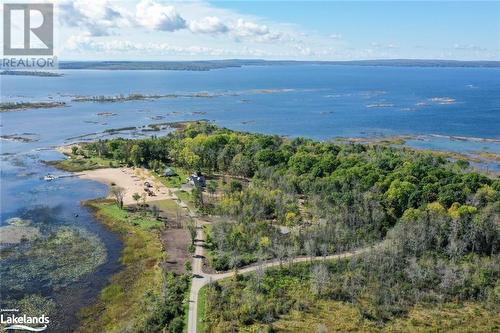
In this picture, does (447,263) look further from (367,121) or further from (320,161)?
(367,121)

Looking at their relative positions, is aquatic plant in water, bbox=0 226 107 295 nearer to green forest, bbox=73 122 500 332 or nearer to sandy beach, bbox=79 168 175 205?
green forest, bbox=73 122 500 332

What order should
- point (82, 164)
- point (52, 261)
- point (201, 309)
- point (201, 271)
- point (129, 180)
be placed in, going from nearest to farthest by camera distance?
point (201, 309), point (201, 271), point (52, 261), point (129, 180), point (82, 164)

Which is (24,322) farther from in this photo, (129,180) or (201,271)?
(129,180)

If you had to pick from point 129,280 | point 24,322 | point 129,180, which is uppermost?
point 129,180

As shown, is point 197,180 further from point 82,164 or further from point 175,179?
point 82,164

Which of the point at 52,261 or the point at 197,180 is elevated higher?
the point at 197,180

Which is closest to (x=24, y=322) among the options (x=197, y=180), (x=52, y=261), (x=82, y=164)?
(x=52, y=261)

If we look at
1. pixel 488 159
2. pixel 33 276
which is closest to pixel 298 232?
pixel 33 276

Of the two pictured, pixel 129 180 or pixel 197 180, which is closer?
pixel 197 180

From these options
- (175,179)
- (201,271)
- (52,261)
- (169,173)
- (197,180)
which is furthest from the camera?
(169,173)
